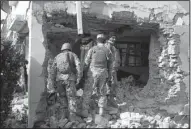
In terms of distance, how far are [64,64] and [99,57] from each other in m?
0.87

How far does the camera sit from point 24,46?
10.1 metres

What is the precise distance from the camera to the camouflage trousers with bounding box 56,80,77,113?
7195mm

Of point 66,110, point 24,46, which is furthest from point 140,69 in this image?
point 66,110

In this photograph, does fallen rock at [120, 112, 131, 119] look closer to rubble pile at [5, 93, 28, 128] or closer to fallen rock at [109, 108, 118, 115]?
fallen rock at [109, 108, 118, 115]

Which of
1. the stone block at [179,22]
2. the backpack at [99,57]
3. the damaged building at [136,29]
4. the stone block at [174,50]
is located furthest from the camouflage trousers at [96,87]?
the stone block at [179,22]

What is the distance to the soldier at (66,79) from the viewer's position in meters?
7.21

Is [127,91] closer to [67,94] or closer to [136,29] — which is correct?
[136,29]

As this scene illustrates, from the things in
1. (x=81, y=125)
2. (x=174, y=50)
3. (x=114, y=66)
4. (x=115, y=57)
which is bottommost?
(x=81, y=125)

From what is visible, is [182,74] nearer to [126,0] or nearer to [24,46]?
[126,0]

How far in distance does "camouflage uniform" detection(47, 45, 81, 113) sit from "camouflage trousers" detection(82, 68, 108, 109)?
0.34 m

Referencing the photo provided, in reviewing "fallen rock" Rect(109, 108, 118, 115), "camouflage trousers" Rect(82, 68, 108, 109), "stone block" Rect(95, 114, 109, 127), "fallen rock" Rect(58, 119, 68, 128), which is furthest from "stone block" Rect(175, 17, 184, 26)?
"fallen rock" Rect(58, 119, 68, 128)

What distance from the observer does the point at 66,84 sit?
7234 mm

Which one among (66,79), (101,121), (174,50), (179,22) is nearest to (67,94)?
(66,79)

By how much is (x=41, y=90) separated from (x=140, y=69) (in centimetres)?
523
